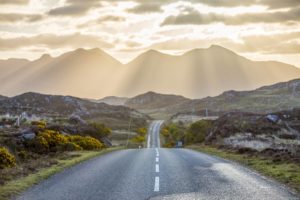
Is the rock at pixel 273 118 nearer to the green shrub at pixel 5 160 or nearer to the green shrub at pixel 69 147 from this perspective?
the green shrub at pixel 69 147

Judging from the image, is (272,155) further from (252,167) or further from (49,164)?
(49,164)

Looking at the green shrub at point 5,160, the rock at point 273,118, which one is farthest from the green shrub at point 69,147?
the rock at point 273,118

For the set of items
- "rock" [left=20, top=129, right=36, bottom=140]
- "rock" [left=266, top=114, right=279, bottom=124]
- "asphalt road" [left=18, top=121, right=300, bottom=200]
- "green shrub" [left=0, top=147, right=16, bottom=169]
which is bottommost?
"asphalt road" [left=18, top=121, right=300, bottom=200]

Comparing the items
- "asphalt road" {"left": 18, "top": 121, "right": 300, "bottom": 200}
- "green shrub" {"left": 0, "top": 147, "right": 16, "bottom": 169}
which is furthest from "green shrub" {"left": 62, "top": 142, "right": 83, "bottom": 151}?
"asphalt road" {"left": 18, "top": 121, "right": 300, "bottom": 200}

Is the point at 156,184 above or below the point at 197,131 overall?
below

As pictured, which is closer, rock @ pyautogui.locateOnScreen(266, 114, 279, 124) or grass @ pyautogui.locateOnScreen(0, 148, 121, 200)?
grass @ pyautogui.locateOnScreen(0, 148, 121, 200)

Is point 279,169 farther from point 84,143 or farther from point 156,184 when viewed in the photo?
point 84,143

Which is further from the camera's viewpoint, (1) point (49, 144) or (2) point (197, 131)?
(2) point (197, 131)

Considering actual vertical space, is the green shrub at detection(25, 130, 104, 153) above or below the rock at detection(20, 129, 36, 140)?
below

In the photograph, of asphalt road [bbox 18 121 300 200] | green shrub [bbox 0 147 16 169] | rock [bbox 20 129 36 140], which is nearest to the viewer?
asphalt road [bbox 18 121 300 200]

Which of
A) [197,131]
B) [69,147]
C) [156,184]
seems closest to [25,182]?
[156,184]

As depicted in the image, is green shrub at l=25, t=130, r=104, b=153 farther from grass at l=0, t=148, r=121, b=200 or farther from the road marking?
the road marking

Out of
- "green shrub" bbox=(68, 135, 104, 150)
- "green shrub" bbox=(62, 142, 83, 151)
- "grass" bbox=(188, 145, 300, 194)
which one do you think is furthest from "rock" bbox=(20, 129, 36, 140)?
"grass" bbox=(188, 145, 300, 194)

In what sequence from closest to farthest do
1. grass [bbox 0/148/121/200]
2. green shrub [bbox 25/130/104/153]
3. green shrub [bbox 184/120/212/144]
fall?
grass [bbox 0/148/121/200] → green shrub [bbox 25/130/104/153] → green shrub [bbox 184/120/212/144]
